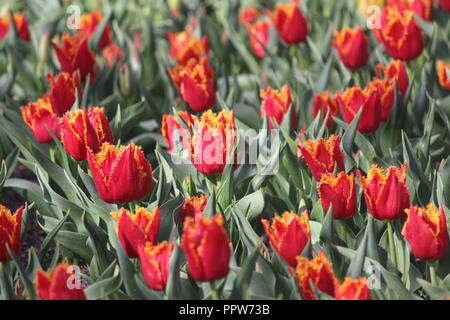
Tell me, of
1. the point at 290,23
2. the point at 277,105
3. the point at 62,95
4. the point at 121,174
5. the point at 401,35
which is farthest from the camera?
the point at 290,23

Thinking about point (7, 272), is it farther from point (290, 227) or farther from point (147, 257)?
point (290, 227)

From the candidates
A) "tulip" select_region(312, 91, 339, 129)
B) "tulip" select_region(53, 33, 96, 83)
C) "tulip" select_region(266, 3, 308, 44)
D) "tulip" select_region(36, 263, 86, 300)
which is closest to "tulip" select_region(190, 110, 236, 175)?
"tulip" select_region(36, 263, 86, 300)

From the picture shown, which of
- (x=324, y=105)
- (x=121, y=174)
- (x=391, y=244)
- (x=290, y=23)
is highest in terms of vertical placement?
(x=290, y=23)

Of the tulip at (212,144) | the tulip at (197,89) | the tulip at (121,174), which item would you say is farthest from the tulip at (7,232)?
the tulip at (197,89)

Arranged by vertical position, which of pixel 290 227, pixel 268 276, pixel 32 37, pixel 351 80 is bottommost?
pixel 268 276

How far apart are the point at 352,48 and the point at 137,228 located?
5.28ft

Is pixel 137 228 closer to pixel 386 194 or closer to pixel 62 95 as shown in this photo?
pixel 386 194

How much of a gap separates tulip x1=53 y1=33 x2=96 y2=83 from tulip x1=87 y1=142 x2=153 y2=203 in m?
1.24

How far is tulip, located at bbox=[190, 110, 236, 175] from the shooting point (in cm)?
230

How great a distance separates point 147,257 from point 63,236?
558 mm

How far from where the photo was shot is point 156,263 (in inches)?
74.2

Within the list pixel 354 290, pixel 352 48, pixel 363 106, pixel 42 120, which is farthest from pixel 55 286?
pixel 352 48

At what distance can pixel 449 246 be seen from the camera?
2.26m

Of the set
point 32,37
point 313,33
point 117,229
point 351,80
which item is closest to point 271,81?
point 351,80
